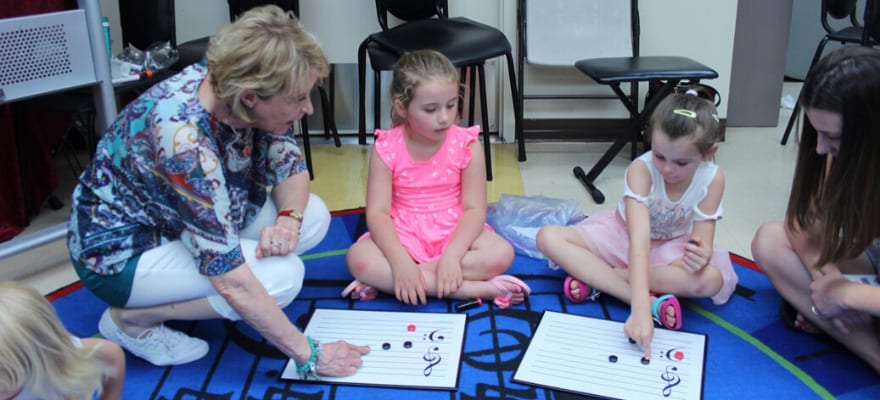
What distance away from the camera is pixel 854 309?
1.40 meters

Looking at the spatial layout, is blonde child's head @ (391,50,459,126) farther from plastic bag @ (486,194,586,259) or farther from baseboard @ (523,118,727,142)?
baseboard @ (523,118,727,142)

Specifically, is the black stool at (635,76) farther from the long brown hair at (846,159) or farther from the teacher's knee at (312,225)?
Answer: the teacher's knee at (312,225)

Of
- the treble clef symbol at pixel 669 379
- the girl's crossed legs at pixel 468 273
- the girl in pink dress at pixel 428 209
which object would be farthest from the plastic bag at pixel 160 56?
the treble clef symbol at pixel 669 379

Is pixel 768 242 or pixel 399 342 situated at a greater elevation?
pixel 768 242

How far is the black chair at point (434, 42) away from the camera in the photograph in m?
2.39

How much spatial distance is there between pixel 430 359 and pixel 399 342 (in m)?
0.09

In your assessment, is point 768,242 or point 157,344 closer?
point 157,344

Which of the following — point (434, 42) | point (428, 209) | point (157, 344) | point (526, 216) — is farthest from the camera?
point (434, 42)

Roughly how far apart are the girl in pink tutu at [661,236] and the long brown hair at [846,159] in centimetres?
20

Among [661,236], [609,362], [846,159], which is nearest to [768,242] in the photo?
[661,236]

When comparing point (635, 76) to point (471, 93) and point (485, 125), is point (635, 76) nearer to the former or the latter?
point (485, 125)

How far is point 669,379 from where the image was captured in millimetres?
1401

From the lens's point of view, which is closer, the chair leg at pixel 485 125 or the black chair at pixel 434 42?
the black chair at pixel 434 42

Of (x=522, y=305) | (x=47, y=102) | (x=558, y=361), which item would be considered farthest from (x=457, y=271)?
(x=47, y=102)
